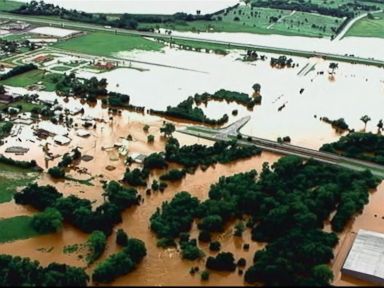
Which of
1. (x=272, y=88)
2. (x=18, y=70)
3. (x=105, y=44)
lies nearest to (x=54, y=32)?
(x=105, y=44)

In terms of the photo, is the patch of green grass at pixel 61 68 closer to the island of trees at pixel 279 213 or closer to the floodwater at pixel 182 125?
the floodwater at pixel 182 125

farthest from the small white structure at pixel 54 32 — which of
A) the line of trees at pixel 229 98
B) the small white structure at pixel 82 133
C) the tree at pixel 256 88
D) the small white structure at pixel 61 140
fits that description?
the small white structure at pixel 61 140

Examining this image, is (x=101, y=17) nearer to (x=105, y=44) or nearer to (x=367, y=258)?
(x=105, y=44)

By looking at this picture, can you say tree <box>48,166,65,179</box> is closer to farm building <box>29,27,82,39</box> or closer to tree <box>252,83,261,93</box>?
tree <box>252,83,261,93</box>

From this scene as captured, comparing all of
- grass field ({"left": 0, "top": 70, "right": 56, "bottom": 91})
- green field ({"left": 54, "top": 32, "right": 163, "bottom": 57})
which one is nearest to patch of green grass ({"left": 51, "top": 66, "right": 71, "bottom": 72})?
grass field ({"left": 0, "top": 70, "right": 56, "bottom": 91})

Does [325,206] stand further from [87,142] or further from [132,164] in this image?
[87,142]

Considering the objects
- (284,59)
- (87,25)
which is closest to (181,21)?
(87,25)
